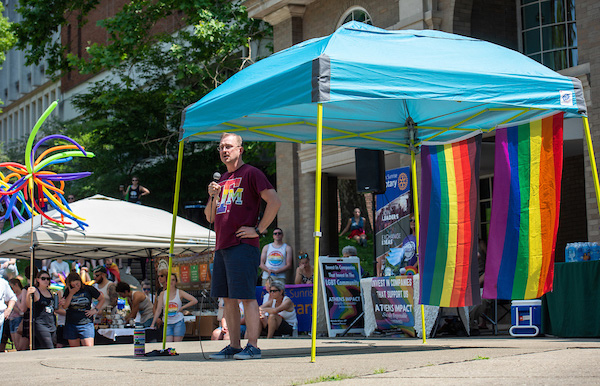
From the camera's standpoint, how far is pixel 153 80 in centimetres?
2906

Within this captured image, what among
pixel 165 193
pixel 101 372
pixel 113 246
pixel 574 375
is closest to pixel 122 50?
pixel 165 193

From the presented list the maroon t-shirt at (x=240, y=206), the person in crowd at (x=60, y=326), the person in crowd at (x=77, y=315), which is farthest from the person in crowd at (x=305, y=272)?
the maroon t-shirt at (x=240, y=206)

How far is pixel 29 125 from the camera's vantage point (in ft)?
188

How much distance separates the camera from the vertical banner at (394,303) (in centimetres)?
1189

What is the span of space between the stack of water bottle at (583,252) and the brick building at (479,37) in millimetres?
2457

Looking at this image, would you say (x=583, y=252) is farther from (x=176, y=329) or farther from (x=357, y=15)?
(x=357, y=15)

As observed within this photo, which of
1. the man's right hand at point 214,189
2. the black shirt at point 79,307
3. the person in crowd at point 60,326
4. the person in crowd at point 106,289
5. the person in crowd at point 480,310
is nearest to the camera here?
the man's right hand at point 214,189

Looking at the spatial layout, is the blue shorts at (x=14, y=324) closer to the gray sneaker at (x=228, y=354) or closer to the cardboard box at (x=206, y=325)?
the cardboard box at (x=206, y=325)

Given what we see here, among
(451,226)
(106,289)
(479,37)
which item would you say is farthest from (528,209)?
(106,289)

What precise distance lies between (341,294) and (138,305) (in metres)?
4.33

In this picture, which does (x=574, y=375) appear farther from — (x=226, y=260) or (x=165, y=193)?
(x=165, y=193)

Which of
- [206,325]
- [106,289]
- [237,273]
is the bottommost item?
[206,325]

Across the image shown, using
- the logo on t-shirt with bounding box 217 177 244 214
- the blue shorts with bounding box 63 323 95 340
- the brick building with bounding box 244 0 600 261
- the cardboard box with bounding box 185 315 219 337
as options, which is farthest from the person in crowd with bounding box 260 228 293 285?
the logo on t-shirt with bounding box 217 177 244 214

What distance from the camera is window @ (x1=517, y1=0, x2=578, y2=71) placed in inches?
605
